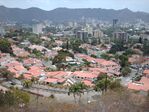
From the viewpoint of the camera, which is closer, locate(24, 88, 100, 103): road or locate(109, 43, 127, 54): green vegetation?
locate(24, 88, 100, 103): road

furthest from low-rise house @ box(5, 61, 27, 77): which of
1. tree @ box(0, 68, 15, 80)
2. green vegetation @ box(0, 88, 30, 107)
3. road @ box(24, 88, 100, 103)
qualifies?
green vegetation @ box(0, 88, 30, 107)

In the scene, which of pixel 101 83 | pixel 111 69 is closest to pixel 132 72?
pixel 111 69

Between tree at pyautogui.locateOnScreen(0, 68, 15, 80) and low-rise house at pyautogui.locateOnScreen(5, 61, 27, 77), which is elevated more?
tree at pyautogui.locateOnScreen(0, 68, 15, 80)

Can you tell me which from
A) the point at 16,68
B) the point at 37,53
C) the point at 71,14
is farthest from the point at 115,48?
the point at 71,14

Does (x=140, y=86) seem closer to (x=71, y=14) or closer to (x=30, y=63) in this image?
(x=30, y=63)

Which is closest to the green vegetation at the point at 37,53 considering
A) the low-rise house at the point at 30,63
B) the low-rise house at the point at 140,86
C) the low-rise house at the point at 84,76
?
the low-rise house at the point at 30,63

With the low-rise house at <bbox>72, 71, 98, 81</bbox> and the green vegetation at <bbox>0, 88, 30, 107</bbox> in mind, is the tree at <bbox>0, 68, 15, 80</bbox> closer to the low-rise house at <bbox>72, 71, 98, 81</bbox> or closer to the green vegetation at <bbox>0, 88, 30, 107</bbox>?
the low-rise house at <bbox>72, 71, 98, 81</bbox>

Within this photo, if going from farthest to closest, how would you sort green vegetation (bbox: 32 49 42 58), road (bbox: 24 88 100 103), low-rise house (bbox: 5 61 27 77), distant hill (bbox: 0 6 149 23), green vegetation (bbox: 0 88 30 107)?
1. distant hill (bbox: 0 6 149 23)
2. green vegetation (bbox: 32 49 42 58)
3. low-rise house (bbox: 5 61 27 77)
4. road (bbox: 24 88 100 103)
5. green vegetation (bbox: 0 88 30 107)

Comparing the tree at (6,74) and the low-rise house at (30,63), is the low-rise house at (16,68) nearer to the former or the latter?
the tree at (6,74)
